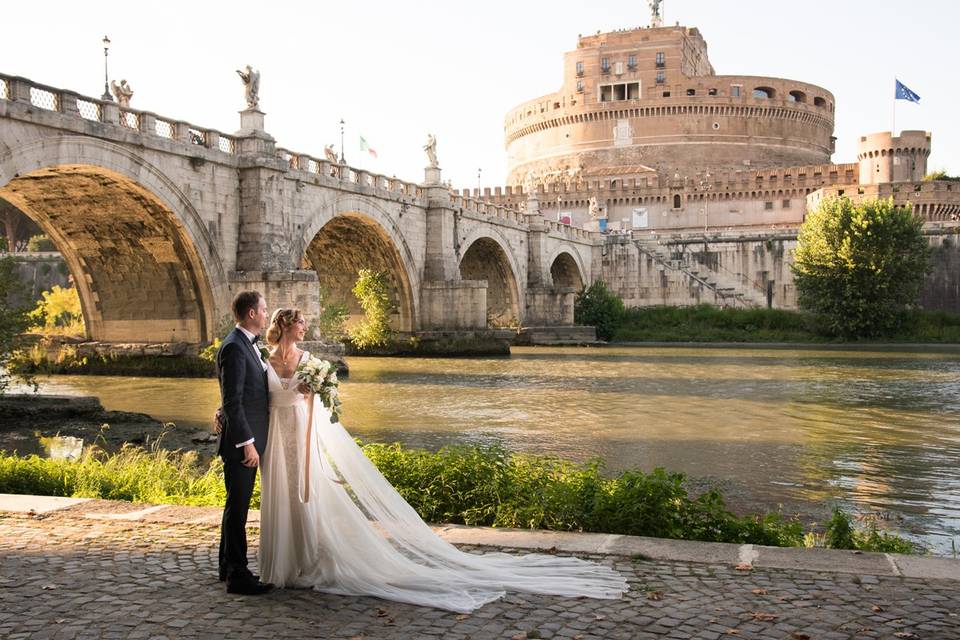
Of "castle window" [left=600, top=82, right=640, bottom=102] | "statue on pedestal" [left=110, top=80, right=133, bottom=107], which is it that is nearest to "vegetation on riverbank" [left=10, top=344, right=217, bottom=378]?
"statue on pedestal" [left=110, top=80, right=133, bottom=107]

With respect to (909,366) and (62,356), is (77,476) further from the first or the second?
(909,366)

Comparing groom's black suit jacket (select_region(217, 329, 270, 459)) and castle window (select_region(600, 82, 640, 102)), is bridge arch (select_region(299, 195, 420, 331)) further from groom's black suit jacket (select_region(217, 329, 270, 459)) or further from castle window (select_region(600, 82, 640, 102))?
castle window (select_region(600, 82, 640, 102))

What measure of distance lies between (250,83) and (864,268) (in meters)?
28.8

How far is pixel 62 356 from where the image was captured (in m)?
24.0

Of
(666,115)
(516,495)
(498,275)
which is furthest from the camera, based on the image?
(666,115)

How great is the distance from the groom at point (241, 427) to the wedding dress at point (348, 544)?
0.30 feet

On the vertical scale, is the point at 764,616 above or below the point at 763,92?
below

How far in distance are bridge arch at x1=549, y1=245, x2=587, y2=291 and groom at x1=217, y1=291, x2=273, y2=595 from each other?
43.7 meters

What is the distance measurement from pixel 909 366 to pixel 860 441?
53.3 ft

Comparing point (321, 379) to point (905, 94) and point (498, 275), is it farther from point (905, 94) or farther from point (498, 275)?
point (905, 94)

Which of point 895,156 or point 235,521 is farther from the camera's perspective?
point 895,156

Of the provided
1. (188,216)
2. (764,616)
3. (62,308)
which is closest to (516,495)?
(764,616)

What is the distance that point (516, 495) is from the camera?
6.79m

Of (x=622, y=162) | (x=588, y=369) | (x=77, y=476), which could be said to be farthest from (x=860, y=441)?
(x=622, y=162)
